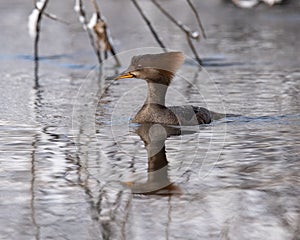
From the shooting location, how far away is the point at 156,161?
5.69 metres

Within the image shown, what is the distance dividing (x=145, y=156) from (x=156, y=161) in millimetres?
183

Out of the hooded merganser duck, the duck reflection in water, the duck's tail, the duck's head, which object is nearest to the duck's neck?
the hooded merganser duck

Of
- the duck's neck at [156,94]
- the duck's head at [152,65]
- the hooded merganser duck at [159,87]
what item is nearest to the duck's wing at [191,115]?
the hooded merganser duck at [159,87]

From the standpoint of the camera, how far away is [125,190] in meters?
4.89

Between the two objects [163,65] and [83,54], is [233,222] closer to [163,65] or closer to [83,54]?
[163,65]

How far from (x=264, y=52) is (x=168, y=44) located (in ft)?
5.42

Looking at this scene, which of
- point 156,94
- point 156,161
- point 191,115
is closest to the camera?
point 156,161

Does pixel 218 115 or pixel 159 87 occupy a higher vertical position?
pixel 159 87

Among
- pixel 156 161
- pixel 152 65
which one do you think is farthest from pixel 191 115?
pixel 156 161

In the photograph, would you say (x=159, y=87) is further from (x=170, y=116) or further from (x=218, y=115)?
(x=218, y=115)

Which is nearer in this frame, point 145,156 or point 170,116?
point 145,156

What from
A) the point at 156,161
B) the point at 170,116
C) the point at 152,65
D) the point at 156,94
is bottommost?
the point at 156,161

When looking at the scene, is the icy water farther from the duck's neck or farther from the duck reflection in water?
the duck's neck

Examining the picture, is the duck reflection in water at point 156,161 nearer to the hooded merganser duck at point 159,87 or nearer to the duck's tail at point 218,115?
the hooded merganser duck at point 159,87
